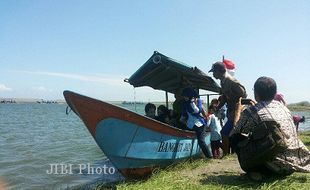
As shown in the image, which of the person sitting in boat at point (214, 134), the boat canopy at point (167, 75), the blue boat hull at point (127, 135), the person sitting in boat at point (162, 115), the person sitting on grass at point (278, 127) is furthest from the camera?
the person sitting in boat at point (162, 115)

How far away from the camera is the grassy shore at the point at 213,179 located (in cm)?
495

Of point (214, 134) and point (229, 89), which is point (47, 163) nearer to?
point (214, 134)

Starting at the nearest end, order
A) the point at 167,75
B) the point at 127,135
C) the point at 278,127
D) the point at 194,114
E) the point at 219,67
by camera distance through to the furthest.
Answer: the point at 278,127 < the point at 219,67 < the point at 127,135 < the point at 194,114 < the point at 167,75

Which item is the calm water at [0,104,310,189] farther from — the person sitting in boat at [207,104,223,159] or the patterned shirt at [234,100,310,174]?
the patterned shirt at [234,100,310,174]

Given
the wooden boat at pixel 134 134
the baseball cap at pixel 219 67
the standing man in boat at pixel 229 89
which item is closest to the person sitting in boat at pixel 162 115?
the wooden boat at pixel 134 134

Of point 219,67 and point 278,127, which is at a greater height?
point 219,67

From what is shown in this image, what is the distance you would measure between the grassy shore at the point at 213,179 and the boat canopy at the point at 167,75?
2.07m

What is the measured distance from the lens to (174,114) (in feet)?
31.0

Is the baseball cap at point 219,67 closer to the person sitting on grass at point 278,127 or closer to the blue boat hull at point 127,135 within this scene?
the blue boat hull at point 127,135

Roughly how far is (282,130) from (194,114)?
3.40 meters

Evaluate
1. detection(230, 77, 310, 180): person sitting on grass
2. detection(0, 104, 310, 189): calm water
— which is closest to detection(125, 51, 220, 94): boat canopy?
detection(0, 104, 310, 189): calm water

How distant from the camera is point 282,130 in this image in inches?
189

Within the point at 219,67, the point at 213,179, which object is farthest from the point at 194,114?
the point at 213,179

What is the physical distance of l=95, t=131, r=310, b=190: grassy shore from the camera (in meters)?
4.95
